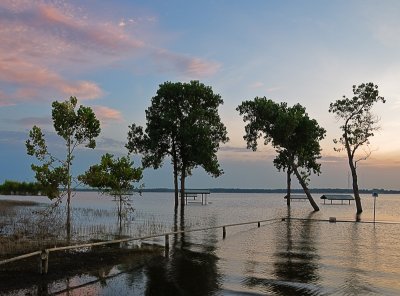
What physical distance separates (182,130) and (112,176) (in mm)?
29366

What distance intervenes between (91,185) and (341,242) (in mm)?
20422

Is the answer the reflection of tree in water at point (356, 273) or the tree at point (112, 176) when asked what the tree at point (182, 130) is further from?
the reflection of tree in water at point (356, 273)

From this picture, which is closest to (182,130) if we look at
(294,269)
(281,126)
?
(281,126)

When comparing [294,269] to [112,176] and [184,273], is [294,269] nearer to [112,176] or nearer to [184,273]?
[184,273]

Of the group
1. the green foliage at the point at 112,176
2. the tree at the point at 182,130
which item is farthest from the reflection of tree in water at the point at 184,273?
the tree at the point at 182,130

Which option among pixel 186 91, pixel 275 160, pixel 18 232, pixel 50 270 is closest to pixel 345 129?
pixel 186 91

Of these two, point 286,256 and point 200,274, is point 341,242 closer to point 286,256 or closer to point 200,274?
point 286,256

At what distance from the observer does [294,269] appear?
2012 centimetres

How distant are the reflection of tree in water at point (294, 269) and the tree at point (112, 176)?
1558 cm

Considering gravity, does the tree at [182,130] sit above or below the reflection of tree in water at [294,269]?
above

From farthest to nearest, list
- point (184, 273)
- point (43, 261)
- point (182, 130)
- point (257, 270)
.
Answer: point (182, 130) < point (257, 270) < point (184, 273) < point (43, 261)

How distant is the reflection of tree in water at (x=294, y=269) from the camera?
637 inches

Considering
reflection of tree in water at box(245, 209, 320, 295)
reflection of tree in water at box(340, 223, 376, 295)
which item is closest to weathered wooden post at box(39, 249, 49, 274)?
reflection of tree in water at box(245, 209, 320, 295)

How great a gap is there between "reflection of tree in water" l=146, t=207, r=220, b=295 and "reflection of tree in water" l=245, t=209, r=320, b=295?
1807 mm
